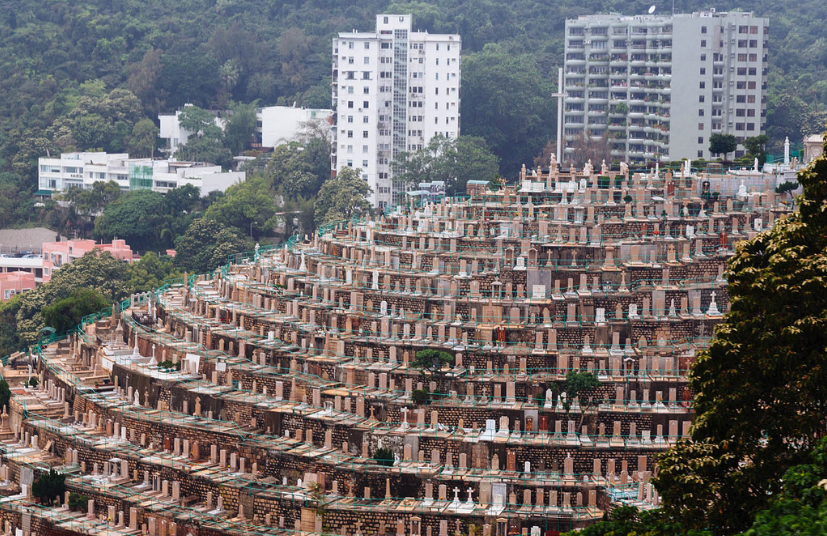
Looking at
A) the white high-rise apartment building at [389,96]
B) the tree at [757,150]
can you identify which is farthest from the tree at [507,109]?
the tree at [757,150]

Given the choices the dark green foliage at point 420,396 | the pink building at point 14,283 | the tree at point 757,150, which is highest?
the tree at point 757,150

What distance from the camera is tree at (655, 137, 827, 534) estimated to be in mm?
26422

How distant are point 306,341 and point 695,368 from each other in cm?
2407

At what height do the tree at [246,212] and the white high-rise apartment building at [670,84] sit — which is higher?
the white high-rise apartment building at [670,84]

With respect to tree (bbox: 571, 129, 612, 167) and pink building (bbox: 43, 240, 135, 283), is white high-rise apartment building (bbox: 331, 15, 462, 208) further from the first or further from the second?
pink building (bbox: 43, 240, 135, 283)

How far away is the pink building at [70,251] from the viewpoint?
97438mm

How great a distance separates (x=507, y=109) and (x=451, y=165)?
16.6 m

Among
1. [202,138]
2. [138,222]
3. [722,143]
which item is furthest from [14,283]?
[722,143]

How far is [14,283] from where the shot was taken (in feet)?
312

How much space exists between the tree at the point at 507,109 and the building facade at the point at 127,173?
21595mm

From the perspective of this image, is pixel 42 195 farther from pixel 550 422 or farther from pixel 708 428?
pixel 708 428

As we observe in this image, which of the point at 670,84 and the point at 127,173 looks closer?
the point at 670,84

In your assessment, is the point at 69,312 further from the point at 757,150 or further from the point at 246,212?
the point at 757,150

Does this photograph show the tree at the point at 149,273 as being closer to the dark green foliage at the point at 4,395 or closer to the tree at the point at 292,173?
the tree at the point at 292,173
